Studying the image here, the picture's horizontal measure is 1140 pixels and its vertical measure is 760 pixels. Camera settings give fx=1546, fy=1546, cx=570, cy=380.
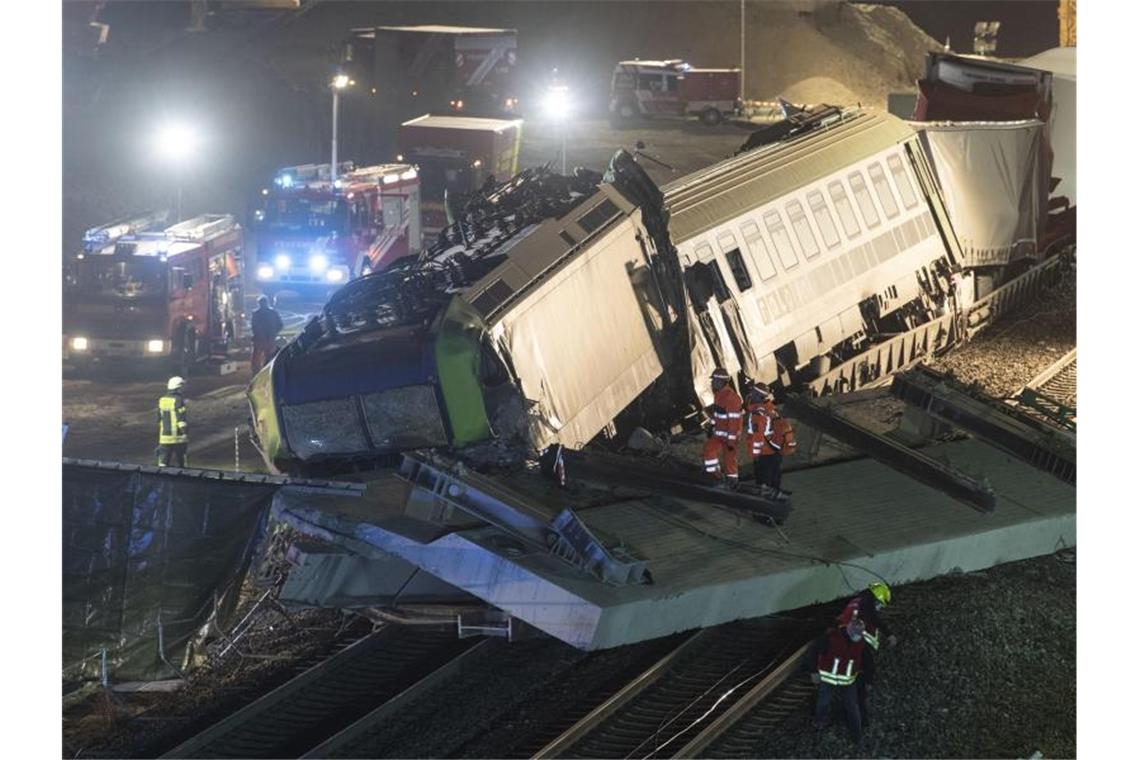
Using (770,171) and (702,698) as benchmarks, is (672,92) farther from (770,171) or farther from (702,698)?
(702,698)

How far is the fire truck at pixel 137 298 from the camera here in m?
20.8

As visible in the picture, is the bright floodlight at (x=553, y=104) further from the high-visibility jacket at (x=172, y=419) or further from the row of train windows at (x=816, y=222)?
the high-visibility jacket at (x=172, y=419)

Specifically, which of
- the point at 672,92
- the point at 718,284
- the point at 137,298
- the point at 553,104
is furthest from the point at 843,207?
the point at 672,92

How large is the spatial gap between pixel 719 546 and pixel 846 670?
72.4 inches

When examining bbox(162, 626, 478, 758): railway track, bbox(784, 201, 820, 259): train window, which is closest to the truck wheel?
bbox(784, 201, 820, 259): train window

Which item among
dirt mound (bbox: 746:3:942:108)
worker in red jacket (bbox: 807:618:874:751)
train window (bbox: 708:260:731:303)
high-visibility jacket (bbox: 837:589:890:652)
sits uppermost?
dirt mound (bbox: 746:3:942:108)

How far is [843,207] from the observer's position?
17.1 meters

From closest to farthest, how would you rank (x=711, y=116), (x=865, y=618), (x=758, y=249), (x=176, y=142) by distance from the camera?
(x=865, y=618) → (x=758, y=249) → (x=176, y=142) → (x=711, y=116)

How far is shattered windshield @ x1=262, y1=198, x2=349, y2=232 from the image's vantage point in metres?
23.7

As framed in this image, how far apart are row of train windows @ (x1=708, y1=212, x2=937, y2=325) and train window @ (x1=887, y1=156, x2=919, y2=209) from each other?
228mm

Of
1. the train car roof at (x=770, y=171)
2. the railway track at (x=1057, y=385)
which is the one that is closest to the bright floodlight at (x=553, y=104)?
the train car roof at (x=770, y=171)

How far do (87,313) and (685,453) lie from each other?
10829mm

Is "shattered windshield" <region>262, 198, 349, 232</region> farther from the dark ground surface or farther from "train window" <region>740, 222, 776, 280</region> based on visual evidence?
the dark ground surface

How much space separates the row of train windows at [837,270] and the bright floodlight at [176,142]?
20.1 metres
